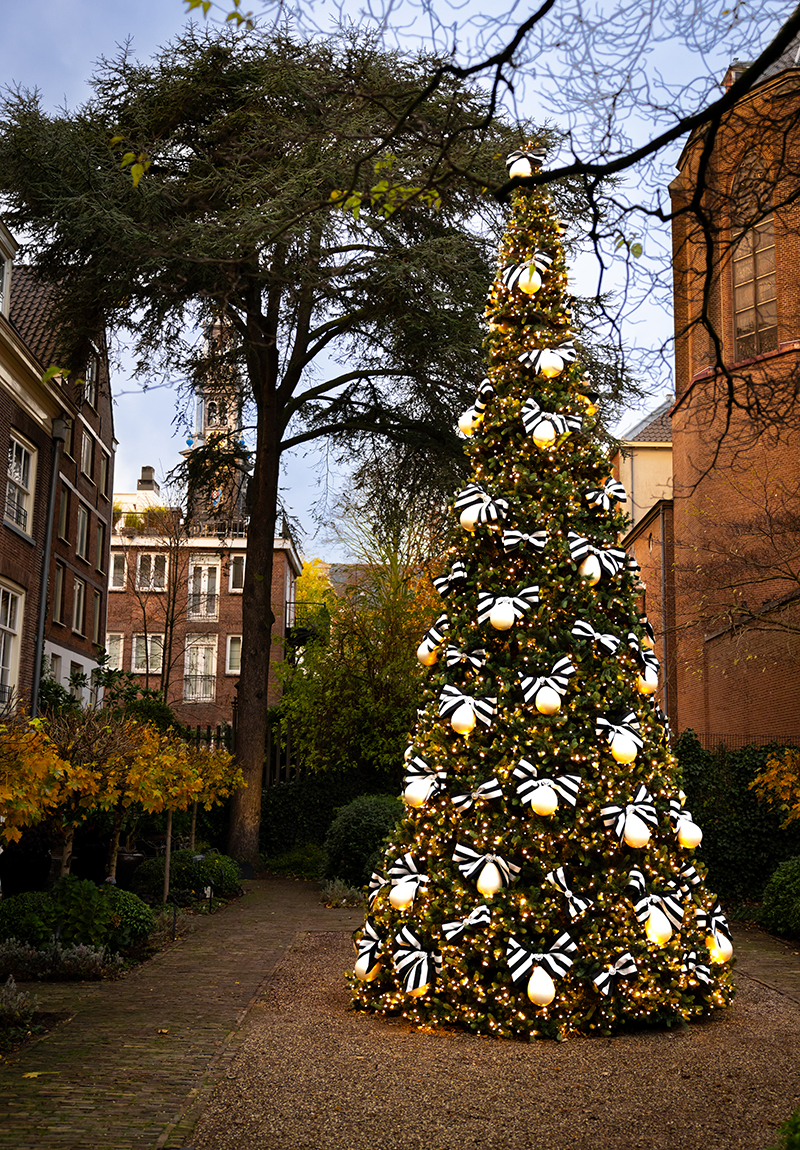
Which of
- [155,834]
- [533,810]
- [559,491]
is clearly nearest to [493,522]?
[559,491]

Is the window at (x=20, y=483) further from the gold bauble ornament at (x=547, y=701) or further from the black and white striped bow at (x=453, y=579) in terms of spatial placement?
the gold bauble ornament at (x=547, y=701)

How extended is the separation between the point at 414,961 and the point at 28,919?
443 cm

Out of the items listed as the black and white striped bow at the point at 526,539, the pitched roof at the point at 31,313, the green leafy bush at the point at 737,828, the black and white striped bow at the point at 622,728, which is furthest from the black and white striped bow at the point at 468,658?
the pitched roof at the point at 31,313

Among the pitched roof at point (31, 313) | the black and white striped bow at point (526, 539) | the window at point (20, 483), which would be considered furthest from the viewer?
the pitched roof at point (31, 313)

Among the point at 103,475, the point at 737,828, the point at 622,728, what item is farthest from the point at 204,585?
the point at 622,728

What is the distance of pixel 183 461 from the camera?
19.1 meters

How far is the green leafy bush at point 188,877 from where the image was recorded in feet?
44.9

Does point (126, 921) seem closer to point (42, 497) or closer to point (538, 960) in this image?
point (538, 960)

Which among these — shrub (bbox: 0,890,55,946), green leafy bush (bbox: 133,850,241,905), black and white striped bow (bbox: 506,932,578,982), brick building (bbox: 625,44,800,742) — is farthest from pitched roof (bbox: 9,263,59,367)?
black and white striped bow (bbox: 506,932,578,982)

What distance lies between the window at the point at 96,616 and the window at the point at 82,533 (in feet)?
5.65

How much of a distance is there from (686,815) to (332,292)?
1002 centimetres

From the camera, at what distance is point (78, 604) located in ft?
86.1

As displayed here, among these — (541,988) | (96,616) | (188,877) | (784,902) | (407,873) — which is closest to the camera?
(541,988)

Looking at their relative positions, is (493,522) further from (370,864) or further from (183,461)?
(183,461)
